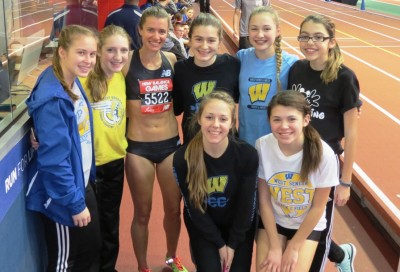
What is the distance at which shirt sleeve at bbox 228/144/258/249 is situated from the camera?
2705mm

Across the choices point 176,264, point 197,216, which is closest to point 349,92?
point 197,216

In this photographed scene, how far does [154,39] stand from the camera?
2988mm

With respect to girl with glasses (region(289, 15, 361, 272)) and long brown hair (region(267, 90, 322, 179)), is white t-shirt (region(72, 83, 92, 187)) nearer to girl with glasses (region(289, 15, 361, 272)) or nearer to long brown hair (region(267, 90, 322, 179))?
long brown hair (region(267, 90, 322, 179))

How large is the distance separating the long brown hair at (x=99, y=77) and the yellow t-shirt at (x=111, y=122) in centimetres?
3

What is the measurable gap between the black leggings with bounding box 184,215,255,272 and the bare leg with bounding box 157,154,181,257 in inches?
14.5

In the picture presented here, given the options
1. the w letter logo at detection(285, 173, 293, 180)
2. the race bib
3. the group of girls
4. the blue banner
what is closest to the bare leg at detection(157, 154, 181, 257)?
the group of girls

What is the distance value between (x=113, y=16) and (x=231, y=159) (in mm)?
2857

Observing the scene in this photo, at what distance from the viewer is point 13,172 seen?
225 centimetres

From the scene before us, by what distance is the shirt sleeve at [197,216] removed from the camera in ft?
9.04

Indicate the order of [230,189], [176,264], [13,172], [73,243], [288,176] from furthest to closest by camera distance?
[176,264]
[230,189]
[288,176]
[73,243]
[13,172]

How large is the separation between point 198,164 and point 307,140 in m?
0.63

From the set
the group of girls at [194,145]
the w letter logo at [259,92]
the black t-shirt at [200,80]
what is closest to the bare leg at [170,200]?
the group of girls at [194,145]

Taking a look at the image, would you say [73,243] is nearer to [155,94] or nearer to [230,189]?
[230,189]

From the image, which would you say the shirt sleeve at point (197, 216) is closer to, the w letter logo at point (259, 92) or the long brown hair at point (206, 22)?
the w letter logo at point (259, 92)
